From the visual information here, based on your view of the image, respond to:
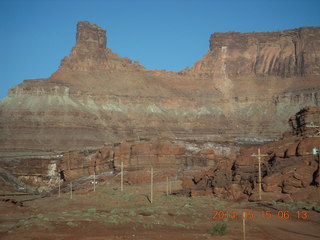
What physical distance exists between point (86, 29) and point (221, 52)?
4693cm

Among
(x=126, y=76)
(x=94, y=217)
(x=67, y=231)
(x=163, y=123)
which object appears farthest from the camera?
(x=126, y=76)

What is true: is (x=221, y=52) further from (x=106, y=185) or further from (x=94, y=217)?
(x=94, y=217)

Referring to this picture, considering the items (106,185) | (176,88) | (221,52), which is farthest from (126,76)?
(106,185)

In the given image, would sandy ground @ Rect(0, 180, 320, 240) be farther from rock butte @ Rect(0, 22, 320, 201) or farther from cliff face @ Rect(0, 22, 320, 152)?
cliff face @ Rect(0, 22, 320, 152)

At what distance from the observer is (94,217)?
23.8 metres

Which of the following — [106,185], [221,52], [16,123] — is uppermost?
[221,52]

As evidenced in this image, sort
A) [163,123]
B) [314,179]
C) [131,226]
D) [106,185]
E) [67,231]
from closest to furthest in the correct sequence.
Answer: [67,231]
[131,226]
[314,179]
[106,185]
[163,123]
